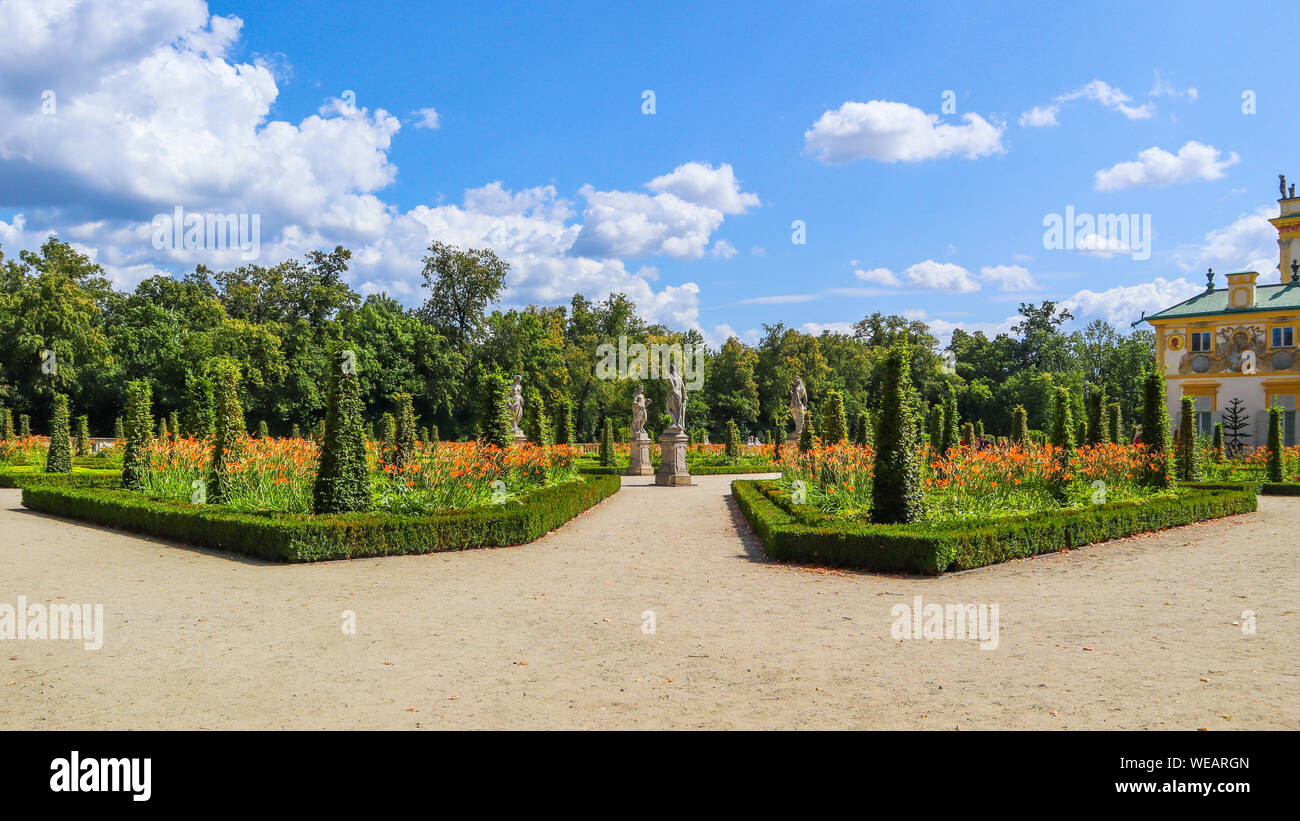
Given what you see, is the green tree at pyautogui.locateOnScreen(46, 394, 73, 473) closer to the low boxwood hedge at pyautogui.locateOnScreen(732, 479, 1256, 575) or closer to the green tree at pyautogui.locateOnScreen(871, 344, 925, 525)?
the low boxwood hedge at pyautogui.locateOnScreen(732, 479, 1256, 575)

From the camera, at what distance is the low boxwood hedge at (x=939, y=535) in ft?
31.4

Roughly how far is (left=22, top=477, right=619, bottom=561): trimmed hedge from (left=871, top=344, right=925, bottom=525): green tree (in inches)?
209

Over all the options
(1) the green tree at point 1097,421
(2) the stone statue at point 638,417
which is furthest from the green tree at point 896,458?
(2) the stone statue at point 638,417

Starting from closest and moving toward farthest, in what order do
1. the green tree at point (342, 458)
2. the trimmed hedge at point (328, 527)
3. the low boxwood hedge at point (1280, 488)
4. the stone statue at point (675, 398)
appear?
the trimmed hedge at point (328, 527)
the green tree at point (342, 458)
the low boxwood hedge at point (1280, 488)
the stone statue at point (675, 398)

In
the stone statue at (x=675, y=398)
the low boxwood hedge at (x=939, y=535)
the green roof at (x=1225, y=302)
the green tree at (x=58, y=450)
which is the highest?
the green roof at (x=1225, y=302)

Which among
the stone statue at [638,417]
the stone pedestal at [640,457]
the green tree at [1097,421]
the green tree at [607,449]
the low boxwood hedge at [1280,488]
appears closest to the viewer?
the green tree at [1097,421]

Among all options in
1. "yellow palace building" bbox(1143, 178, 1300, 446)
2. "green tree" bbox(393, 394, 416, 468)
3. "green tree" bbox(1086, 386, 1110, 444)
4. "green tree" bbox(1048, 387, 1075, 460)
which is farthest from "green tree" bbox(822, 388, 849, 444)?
"yellow palace building" bbox(1143, 178, 1300, 446)

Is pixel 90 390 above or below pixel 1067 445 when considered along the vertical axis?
above

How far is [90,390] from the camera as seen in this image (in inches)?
1538

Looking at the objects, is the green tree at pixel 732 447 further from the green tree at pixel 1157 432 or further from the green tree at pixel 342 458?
the green tree at pixel 342 458

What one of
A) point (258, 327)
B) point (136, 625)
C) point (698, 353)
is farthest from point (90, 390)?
point (136, 625)

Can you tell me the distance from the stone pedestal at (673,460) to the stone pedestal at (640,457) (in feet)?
14.4

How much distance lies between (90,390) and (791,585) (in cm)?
4215
